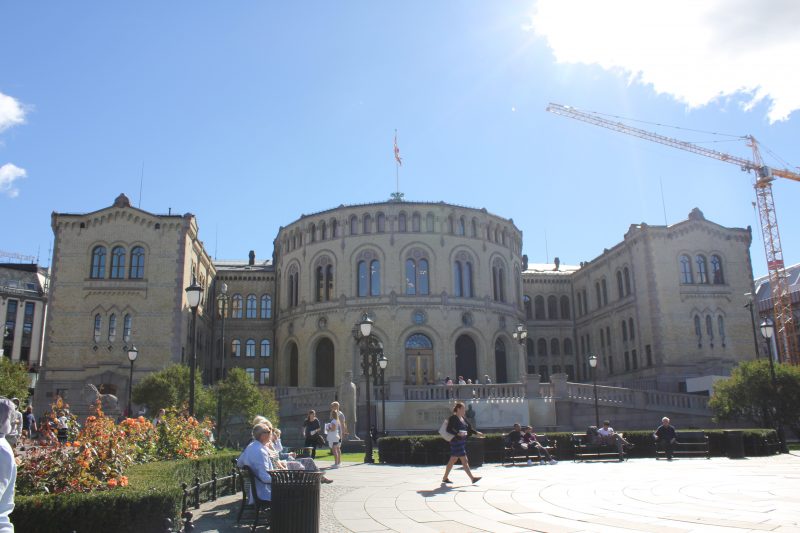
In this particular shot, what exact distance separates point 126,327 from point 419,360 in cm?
1993

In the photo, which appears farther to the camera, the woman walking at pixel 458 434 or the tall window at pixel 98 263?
the tall window at pixel 98 263

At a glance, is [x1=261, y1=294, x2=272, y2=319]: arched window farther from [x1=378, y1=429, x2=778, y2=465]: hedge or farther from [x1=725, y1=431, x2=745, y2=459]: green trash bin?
[x1=725, y1=431, x2=745, y2=459]: green trash bin

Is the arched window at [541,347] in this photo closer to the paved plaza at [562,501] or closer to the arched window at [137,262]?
the arched window at [137,262]

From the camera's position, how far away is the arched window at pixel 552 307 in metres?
64.4

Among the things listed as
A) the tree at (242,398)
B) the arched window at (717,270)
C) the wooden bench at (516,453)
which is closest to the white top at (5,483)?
the wooden bench at (516,453)

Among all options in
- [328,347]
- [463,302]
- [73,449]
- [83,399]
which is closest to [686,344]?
[463,302]

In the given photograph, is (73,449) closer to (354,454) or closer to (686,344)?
(354,454)

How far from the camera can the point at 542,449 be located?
20.8 m

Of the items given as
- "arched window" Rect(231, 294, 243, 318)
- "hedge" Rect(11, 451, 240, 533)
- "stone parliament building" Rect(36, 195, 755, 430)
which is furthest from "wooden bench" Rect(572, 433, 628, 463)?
"arched window" Rect(231, 294, 243, 318)

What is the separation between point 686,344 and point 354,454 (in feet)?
102

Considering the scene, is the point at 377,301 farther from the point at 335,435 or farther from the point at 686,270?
the point at 335,435

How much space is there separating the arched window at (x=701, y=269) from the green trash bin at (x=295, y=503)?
47.1 meters

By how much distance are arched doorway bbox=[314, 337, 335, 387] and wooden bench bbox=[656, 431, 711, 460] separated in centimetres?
2981

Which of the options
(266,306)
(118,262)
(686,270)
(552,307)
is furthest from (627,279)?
(118,262)
